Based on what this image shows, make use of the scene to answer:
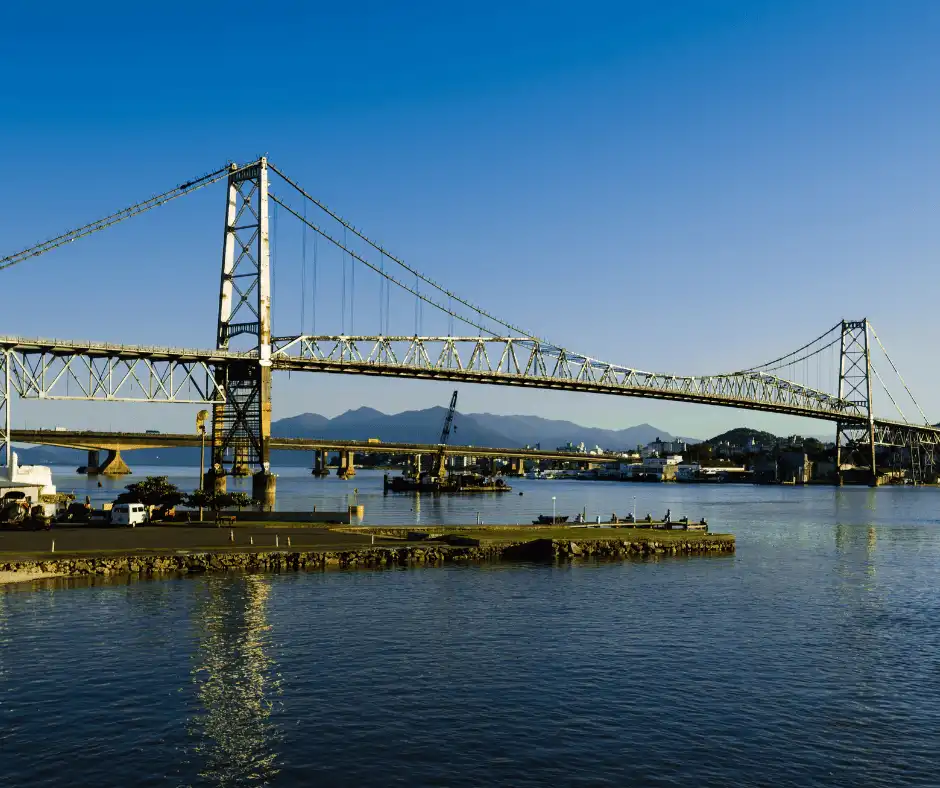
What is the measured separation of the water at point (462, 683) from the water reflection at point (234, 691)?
0.32 ft

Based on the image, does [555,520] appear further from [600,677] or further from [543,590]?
[600,677]

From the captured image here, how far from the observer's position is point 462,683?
100.0ft

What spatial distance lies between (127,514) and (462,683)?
148ft

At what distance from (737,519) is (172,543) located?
8124cm

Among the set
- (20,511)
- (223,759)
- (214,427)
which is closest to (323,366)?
(214,427)

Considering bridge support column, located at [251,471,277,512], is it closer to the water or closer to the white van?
the white van

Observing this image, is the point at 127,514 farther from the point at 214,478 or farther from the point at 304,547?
the point at 214,478

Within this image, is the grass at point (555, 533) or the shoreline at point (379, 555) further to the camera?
the grass at point (555, 533)

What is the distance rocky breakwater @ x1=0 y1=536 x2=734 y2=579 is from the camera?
4931cm

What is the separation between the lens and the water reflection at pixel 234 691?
2298 cm

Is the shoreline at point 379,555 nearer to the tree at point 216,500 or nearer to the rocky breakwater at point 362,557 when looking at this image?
the rocky breakwater at point 362,557

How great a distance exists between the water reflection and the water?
10 cm

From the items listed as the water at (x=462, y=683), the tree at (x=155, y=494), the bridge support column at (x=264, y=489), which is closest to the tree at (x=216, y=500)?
the tree at (x=155, y=494)

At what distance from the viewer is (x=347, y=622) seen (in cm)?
3931
